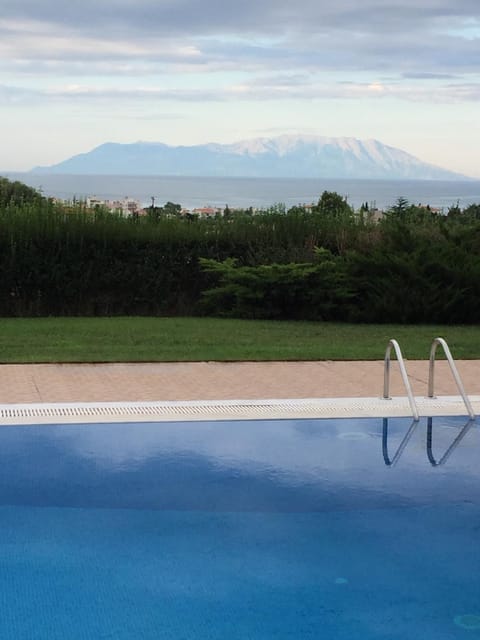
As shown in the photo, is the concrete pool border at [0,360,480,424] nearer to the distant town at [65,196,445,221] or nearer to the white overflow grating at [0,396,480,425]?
the white overflow grating at [0,396,480,425]

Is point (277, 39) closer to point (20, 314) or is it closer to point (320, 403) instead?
point (20, 314)

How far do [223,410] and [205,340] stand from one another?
4.11 metres

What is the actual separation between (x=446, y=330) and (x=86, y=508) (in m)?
8.87

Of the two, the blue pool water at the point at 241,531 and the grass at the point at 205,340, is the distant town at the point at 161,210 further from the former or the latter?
the blue pool water at the point at 241,531

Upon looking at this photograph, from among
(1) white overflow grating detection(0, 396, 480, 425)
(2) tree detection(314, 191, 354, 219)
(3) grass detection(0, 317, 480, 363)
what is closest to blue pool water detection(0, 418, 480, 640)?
(1) white overflow grating detection(0, 396, 480, 425)

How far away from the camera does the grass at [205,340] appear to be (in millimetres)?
10227

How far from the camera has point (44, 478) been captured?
608 cm

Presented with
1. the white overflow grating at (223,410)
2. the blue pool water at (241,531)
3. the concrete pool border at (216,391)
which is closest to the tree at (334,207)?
the concrete pool border at (216,391)

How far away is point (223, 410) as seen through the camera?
24.6 feet

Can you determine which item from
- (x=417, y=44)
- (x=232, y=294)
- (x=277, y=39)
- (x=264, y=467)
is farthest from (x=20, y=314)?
(x=417, y=44)

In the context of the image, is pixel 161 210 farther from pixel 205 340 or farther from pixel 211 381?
pixel 211 381

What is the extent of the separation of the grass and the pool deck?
1.41ft

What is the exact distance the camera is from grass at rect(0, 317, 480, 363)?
10227 mm

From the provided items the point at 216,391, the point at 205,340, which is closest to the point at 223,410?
the point at 216,391
